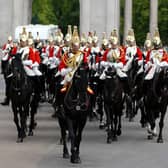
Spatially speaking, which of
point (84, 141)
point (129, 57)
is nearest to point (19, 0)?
point (129, 57)

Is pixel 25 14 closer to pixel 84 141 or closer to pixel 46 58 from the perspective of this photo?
pixel 46 58

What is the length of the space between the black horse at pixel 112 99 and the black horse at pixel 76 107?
3.17 m

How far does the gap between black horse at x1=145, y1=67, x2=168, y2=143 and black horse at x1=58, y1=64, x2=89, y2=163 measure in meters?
3.71

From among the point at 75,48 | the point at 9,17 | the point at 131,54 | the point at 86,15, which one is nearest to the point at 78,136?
the point at 75,48

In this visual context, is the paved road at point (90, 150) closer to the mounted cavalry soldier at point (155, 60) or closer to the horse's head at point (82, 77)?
the horse's head at point (82, 77)

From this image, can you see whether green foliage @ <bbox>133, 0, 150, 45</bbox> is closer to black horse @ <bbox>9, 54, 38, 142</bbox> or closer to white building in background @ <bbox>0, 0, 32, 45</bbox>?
white building in background @ <bbox>0, 0, 32, 45</bbox>

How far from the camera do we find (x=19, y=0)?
5431 centimetres

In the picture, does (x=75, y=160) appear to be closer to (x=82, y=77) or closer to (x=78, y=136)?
→ (x=78, y=136)

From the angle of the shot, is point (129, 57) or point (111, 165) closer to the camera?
point (111, 165)

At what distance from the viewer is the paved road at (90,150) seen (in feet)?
46.4

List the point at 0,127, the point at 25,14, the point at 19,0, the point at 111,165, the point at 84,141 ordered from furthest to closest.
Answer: the point at 25,14
the point at 19,0
the point at 0,127
the point at 84,141
the point at 111,165

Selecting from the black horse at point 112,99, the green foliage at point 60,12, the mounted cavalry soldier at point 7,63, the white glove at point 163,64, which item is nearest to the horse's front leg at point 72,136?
the black horse at point 112,99

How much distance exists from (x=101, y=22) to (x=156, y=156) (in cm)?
4026

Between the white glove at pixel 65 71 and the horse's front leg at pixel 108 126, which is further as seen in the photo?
the horse's front leg at pixel 108 126
